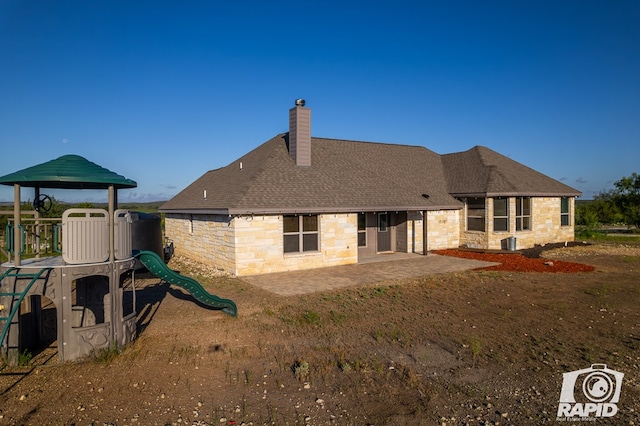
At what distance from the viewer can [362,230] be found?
20516 millimetres

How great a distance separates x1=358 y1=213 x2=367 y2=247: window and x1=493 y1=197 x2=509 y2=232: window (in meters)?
6.71

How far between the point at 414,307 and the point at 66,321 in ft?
25.5

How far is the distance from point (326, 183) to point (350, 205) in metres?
1.95

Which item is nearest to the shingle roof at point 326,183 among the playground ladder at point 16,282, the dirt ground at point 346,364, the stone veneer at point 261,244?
the stone veneer at point 261,244

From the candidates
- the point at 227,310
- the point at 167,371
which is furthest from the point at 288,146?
the point at 167,371

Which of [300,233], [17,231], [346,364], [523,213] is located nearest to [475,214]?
[523,213]

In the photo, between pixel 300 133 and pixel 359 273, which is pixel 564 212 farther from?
pixel 300 133

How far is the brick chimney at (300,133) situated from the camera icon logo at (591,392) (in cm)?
1474

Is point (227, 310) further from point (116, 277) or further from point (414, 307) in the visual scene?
point (414, 307)

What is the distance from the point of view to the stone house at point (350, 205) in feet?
52.4

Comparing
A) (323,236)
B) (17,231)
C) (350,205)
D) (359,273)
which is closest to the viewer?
(17,231)

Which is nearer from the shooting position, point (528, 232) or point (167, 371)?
point (167, 371)

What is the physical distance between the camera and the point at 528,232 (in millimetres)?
22078

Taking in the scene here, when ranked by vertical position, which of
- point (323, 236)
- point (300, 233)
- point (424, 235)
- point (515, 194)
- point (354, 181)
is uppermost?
point (354, 181)
